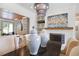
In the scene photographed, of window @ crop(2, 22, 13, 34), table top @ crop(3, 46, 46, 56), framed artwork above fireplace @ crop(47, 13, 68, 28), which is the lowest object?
table top @ crop(3, 46, 46, 56)

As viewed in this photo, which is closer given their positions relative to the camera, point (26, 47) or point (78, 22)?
point (78, 22)

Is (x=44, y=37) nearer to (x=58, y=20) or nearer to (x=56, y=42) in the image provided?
(x=56, y=42)

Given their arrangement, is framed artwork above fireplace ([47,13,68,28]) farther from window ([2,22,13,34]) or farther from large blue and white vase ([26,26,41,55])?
window ([2,22,13,34])

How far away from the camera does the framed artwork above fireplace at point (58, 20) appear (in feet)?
5.12

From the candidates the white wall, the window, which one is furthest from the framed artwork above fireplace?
the window

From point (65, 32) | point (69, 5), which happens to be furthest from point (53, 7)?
point (65, 32)

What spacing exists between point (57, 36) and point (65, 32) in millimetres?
133

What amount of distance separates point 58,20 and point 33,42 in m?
0.51

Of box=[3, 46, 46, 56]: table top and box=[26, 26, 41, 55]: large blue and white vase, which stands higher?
box=[26, 26, 41, 55]: large blue and white vase

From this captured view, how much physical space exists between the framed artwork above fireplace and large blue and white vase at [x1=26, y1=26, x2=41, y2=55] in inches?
9.9

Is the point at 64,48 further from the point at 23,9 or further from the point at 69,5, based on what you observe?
the point at 23,9

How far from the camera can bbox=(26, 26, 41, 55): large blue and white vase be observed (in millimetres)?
1611

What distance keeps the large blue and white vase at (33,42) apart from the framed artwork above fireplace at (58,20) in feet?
0.82

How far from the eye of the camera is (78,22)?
4.98 ft
